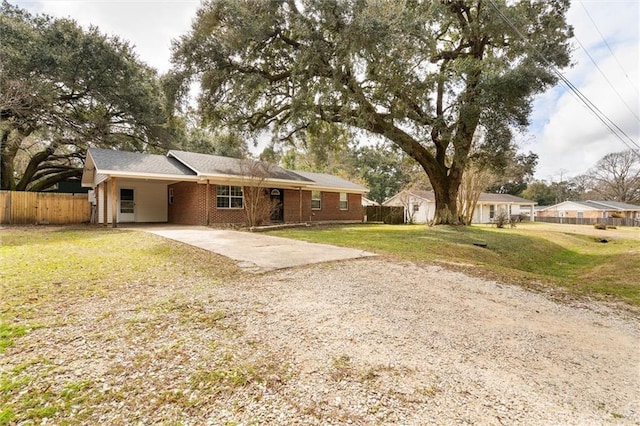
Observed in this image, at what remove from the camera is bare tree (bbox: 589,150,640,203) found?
169ft

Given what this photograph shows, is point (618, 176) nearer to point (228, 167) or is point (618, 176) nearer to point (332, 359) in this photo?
point (228, 167)

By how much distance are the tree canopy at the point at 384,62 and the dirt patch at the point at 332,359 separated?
36.5 ft

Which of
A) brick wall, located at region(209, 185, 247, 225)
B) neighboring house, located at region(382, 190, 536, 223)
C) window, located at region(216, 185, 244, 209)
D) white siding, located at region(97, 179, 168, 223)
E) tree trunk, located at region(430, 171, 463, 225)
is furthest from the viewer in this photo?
neighboring house, located at region(382, 190, 536, 223)

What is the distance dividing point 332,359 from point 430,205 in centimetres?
3216

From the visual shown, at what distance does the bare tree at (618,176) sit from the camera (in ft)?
169

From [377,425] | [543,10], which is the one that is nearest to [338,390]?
[377,425]

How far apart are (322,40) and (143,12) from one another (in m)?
A: 6.81

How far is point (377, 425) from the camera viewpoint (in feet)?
6.96

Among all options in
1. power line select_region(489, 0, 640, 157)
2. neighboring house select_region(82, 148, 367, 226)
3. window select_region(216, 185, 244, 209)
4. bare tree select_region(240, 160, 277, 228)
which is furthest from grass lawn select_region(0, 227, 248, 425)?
power line select_region(489, 0, 640, 157)

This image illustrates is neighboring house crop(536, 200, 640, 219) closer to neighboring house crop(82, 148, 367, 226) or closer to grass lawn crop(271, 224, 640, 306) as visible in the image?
grass lawn crop(271, 224, 640, 306)

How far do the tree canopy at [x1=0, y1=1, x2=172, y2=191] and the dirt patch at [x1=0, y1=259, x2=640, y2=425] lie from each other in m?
16.4

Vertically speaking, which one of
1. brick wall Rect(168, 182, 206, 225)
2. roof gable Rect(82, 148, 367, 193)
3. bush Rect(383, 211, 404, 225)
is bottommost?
bush Rect(383, 211, 404, 225)

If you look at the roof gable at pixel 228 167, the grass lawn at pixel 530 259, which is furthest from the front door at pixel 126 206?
the grass lawn at pixel 530 259

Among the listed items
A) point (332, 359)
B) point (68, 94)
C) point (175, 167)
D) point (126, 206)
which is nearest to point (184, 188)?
point (175, 167)
